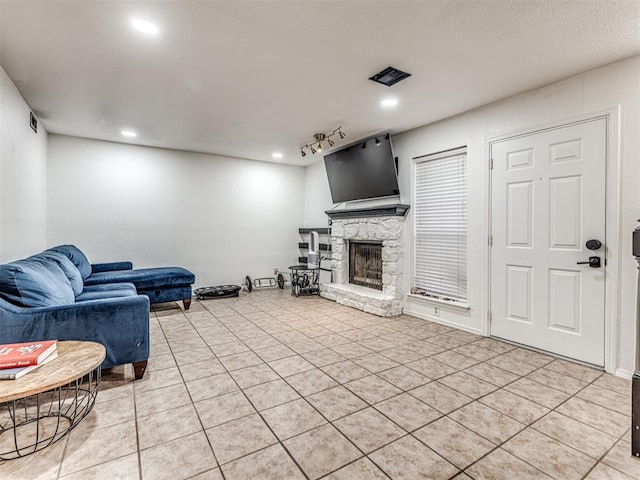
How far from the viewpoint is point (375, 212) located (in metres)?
4.68

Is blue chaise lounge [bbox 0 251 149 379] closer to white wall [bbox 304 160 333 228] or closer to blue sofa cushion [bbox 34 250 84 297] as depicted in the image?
blue sofa cushion [bbox 34 250 84 297]

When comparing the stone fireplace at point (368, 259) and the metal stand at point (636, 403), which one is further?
the stone fireplace at point (368, 259)

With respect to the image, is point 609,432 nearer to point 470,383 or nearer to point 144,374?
point 470,383

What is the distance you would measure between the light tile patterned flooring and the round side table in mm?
99

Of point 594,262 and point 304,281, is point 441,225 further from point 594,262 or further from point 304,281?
point 304,281

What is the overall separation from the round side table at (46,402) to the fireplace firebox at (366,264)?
3.73 meters

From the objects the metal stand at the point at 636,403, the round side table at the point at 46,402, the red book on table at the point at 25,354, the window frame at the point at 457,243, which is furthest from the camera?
the window frame at the point at 457,243

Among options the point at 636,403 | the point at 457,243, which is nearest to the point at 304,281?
the point at 457,243

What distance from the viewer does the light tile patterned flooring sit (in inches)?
61.4

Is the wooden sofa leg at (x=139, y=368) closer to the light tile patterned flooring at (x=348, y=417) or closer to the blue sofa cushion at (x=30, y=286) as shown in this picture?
A: the light tile patterned flooring at (x=348, y=417)

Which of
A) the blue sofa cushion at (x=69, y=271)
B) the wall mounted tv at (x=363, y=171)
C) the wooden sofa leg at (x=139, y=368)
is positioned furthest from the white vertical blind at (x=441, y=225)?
the blue sofa cushion at (x=69, y=271)

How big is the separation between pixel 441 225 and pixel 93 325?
3634mm

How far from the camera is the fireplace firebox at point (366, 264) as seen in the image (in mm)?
4954

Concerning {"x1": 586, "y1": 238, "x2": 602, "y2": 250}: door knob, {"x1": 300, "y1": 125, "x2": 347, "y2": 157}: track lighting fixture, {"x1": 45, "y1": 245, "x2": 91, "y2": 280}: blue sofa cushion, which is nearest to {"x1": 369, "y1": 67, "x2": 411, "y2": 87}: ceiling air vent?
{"x1": 300, "y1": 125, "x2": 347, "y2": 157}: track lighting fixture
